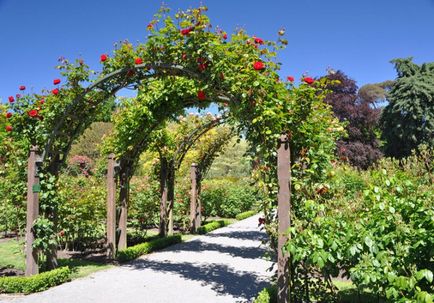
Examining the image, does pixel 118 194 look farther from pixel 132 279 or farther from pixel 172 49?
pixel 172 49

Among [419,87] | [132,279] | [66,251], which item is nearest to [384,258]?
[132,279]

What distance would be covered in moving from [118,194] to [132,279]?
2.93 m

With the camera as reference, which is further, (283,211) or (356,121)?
(356,121)

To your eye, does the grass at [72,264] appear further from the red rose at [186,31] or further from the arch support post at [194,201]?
the arch support post at [194,201]

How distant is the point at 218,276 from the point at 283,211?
2.87 metres

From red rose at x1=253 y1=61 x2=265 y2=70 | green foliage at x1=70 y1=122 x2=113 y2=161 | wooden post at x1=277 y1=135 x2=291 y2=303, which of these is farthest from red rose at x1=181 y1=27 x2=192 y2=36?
green foliage at x1=70 y1=122 x2=113 y2=161

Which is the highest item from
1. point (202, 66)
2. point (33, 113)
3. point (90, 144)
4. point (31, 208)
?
point (90, 144)

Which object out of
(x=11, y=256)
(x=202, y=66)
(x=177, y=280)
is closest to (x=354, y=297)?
(x=177, y=280)

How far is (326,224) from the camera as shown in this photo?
11.0ft

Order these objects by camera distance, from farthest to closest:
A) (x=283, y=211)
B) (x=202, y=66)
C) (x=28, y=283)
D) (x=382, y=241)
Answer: (x=28, y=283) → (x=202, y=66) → (x=283, y=211) → (x=382, y=241)

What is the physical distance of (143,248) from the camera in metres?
A: 8.19

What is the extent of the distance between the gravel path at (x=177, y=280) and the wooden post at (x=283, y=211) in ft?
3.58

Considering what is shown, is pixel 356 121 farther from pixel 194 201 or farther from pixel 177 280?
pixel 177 280

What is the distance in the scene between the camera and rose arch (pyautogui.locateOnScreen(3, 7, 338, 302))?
4297 mm
